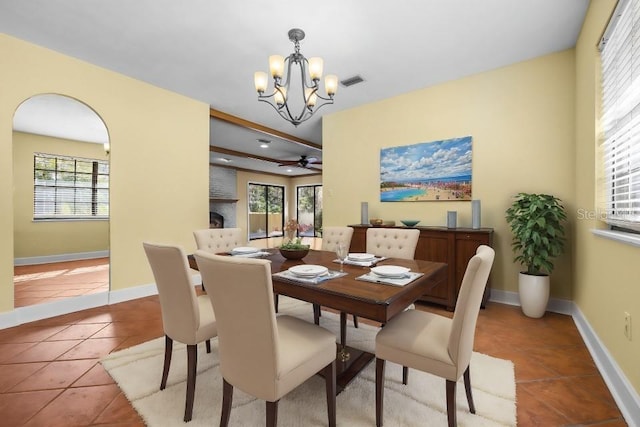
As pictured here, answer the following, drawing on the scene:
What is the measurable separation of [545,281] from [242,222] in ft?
27.9

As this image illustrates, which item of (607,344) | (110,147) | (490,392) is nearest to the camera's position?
(490,392)

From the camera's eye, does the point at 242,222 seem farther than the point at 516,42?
Yes

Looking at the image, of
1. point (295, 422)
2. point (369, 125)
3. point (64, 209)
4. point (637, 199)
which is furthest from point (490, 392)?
point (64, 209)

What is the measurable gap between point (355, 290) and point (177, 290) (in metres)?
0.98

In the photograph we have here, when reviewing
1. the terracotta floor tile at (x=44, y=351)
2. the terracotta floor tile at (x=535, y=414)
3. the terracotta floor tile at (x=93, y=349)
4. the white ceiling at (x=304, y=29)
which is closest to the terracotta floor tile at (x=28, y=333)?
the terracotta floor tile at (x=44, y=351)

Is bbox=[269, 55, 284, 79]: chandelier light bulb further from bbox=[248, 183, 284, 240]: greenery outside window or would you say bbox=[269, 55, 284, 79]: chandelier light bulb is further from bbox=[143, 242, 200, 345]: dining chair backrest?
bbox=[248, 183, 284, 240]: greenery outside window

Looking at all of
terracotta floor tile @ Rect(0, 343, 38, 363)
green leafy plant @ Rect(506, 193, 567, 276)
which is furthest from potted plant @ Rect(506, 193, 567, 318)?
terracotta floor tile @ Rect(0, 343, 38, 363)

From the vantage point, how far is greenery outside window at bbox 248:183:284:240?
33.4 ft

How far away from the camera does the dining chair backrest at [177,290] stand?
4.94ft

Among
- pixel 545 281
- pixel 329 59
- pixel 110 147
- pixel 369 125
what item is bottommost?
pixel 545 281

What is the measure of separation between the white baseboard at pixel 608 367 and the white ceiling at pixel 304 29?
Answer: 2.63 metres

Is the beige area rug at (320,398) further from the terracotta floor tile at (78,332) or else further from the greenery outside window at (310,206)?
the greenery outside window at (310,206)

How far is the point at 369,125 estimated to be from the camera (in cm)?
434

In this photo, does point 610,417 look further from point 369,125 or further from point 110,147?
point 110,147
